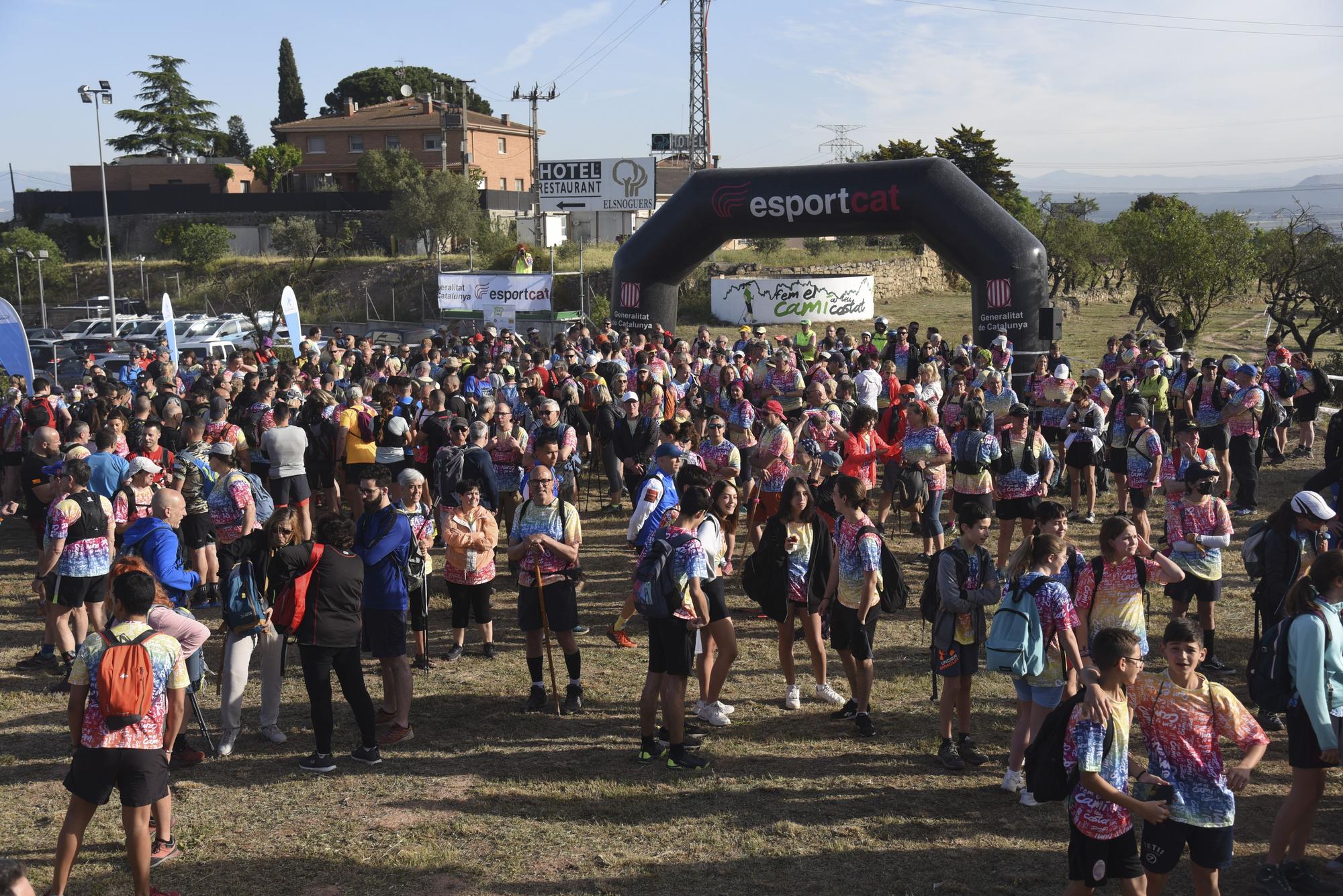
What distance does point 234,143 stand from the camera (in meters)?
76.9

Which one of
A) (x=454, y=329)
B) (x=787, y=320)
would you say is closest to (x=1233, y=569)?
(x=454, y=329)

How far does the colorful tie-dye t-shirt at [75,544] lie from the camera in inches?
280

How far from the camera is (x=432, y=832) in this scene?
566 centimetres

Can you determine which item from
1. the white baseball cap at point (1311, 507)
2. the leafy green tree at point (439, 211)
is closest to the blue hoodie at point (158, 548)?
the white baseball cap at point (1311, 507)

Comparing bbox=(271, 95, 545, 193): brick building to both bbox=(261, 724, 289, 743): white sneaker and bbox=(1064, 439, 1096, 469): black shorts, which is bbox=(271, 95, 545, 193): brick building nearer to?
bbox=(1064, 439, 1096, 469): black shorts

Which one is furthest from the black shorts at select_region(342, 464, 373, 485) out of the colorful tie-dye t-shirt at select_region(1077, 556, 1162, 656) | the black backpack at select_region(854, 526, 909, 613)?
the colorful tie-dye t-shirt at select_region(1077, 556, 1162, 656)

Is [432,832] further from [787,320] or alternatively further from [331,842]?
[787,320]

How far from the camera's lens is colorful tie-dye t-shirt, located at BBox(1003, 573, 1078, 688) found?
5363 millimetres

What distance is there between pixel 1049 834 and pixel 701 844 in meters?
1.76

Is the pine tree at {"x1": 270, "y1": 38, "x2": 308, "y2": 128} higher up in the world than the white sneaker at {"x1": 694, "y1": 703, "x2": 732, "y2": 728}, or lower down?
higher up

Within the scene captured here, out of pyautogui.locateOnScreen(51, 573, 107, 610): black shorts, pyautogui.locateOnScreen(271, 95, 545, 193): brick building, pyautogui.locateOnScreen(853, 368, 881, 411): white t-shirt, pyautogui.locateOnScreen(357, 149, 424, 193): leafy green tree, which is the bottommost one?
pyautogui.locateOnScreen(51, 573, 107, 610): black shorts

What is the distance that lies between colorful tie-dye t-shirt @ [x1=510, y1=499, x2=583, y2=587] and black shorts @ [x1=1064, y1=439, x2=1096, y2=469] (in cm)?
632

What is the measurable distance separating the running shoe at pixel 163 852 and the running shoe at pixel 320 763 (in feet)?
3.27

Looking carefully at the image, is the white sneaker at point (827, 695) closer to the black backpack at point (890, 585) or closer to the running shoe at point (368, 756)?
the black backpack at point (890, 585)
